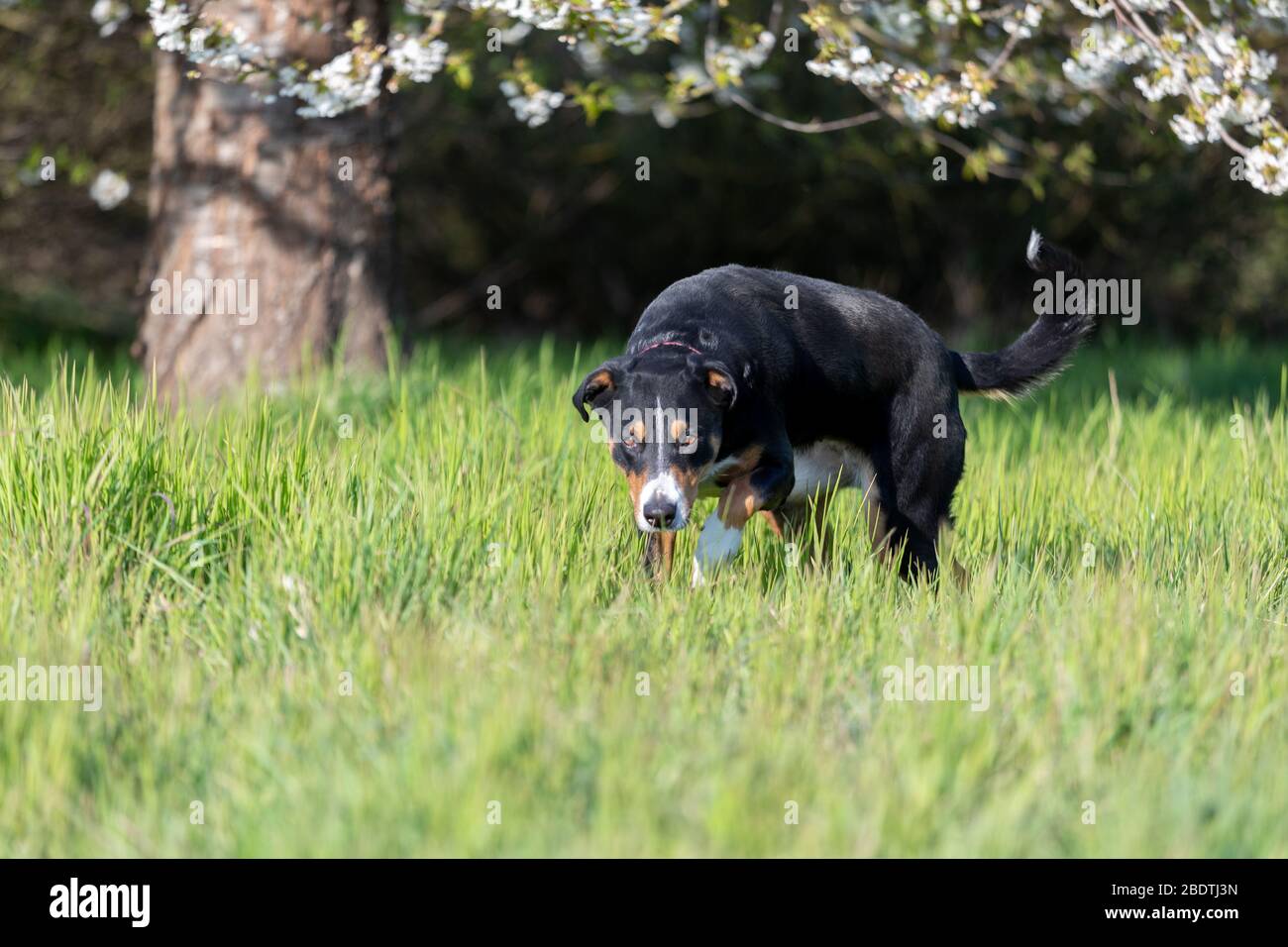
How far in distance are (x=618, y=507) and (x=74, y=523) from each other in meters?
1.86

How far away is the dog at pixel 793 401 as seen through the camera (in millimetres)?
4570

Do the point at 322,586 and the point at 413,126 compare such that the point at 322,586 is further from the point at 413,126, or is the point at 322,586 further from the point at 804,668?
the point at 413,126

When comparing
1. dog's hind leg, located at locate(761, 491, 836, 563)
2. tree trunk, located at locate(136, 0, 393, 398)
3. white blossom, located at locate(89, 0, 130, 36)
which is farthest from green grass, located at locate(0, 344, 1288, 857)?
white blossom, located at locate(89, 0, 130, 36)

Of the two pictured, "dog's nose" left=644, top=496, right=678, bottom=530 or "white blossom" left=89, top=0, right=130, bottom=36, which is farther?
"white blossom" left=89, top=0, right=130, bottom=36

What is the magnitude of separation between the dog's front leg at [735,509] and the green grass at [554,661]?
179mm

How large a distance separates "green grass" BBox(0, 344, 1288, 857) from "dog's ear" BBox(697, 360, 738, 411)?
57 centimetres

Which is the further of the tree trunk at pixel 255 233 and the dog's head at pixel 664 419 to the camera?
the tree trunk at pixel 255 233

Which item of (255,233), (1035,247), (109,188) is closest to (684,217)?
(109,188)

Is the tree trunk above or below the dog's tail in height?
above

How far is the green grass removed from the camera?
298 centimetres

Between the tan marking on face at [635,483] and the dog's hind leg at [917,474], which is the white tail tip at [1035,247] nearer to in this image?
the dog's hind leg at [917,474]

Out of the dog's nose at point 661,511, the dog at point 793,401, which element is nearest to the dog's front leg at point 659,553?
the dog at point 793,401

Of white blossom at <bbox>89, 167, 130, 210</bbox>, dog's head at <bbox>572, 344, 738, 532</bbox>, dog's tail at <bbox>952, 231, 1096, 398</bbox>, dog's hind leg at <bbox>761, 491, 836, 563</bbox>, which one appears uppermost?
white blossom at <bbox>89, 167, 130, 210</bbox>

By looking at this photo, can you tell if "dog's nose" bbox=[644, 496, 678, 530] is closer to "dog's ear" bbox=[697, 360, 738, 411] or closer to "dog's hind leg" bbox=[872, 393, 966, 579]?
"dog's ear" bbox=[697, 360, 738, 411]
